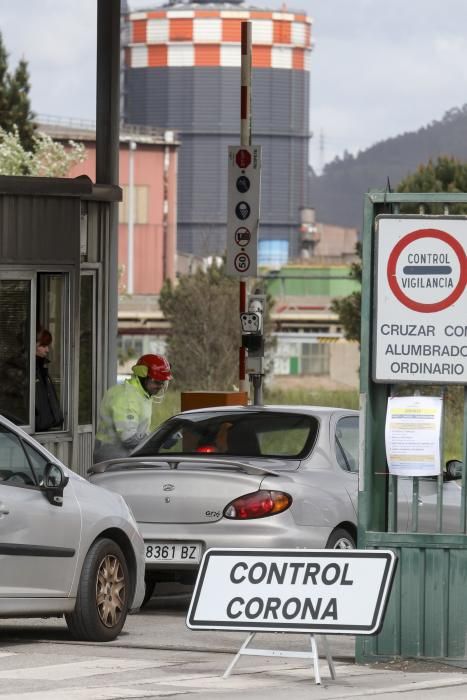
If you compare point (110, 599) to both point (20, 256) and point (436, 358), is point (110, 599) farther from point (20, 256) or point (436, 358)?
point (20, 256)

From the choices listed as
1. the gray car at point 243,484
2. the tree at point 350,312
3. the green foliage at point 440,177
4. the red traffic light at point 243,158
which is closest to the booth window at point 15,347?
the red traffic light at point 243,158

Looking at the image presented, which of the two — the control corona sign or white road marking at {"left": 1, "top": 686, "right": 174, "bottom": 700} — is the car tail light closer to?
the control corona sign

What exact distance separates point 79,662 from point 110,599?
132 cm

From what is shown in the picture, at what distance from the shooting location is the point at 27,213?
17875 mm

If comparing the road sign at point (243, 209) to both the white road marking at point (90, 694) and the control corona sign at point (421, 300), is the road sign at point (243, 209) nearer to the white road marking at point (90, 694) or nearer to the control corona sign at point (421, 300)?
the control corona sign at point (421, 300)

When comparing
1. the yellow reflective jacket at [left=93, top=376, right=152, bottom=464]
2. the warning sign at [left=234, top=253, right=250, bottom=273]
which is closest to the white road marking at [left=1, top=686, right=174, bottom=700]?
the yellow reflective jacket at [left=93, top=376, right=152, bottom=464]

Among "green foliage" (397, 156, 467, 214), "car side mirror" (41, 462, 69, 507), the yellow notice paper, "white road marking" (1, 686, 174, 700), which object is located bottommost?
"white road marking" (1, 686, 174, 700)

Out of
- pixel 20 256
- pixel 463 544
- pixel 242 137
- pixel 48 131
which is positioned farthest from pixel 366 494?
pixel 48 131

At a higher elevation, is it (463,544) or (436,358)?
(436,358)

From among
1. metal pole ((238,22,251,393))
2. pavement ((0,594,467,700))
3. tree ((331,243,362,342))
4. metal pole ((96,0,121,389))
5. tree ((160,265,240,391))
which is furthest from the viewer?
tree ((160,265,240,391))

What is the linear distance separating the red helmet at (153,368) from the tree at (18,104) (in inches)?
1960

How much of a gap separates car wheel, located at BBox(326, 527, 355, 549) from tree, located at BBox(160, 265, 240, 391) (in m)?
47.9

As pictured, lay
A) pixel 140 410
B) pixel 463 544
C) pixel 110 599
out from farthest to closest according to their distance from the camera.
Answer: pixel 140 410 < pixel 110 599 < pixel 463 544

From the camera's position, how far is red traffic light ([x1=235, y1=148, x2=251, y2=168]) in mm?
20719
